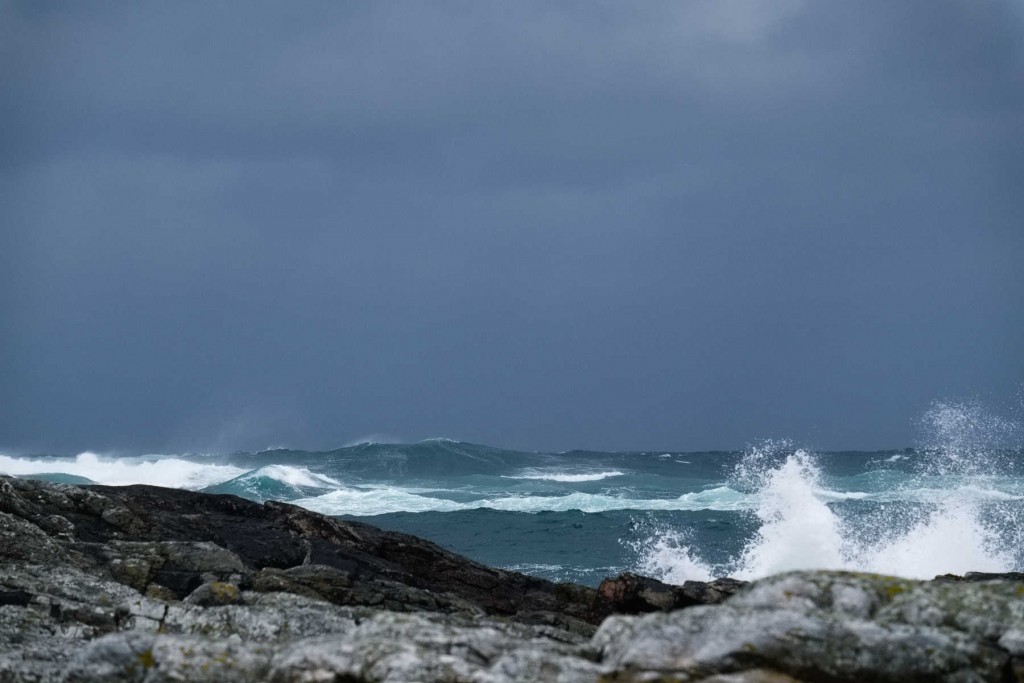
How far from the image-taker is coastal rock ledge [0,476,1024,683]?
14.9 ft

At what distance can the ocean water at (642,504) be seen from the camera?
26938 mm

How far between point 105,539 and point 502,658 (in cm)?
754

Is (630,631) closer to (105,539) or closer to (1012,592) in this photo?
(1012,592)

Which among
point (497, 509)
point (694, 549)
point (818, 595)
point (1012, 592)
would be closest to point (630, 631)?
point (818, 595)

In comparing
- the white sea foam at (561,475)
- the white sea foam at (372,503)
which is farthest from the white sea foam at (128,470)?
the white sea foam at (561,475)

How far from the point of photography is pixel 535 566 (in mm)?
25766

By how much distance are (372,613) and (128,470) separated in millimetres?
61595

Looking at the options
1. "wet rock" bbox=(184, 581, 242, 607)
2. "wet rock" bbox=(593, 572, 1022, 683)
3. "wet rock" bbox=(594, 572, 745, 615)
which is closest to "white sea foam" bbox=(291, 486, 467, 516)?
"wet rock" bbox=(594, 572, 745, 615)

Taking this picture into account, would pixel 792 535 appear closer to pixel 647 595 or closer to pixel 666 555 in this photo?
pixel 666 555

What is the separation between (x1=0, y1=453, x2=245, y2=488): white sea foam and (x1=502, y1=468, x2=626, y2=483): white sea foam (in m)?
19.2

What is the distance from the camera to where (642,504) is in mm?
42812

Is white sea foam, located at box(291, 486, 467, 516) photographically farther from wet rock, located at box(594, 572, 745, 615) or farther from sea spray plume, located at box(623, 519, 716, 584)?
wet rock, located at box(594, 572, 745, 615)

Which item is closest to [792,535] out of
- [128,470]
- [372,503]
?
[372,503]

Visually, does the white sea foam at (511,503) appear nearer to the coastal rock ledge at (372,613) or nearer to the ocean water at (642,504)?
the ocean water at (642,504)
